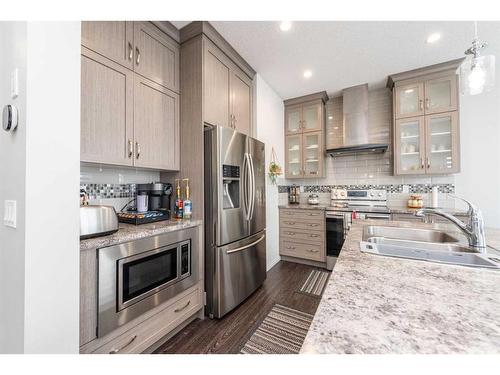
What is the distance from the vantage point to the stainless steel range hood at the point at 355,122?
302 centimetres

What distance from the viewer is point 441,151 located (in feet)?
8.55

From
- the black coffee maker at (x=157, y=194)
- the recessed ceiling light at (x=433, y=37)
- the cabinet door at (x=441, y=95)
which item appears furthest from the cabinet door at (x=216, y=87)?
the cabinet door at (x=441, y=95)

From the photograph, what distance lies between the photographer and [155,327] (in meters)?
1.38

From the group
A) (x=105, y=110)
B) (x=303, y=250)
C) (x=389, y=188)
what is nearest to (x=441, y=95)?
(x=389, y=188)

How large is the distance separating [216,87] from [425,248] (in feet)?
6.61

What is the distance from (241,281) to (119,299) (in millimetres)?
1090

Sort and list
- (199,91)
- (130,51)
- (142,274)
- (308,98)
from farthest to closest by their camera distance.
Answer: (308,98) → (199,91) → (130,51) → (142,274)

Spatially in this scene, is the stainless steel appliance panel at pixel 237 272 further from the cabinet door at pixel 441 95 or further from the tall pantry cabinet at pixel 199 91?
A: the cabinet door at pixel 441 95

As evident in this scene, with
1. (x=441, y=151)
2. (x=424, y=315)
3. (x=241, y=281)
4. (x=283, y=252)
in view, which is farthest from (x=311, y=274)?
(x=424, y=315)

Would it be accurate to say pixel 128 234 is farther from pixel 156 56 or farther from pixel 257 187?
pixel 156 56

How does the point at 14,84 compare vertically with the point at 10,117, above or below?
above

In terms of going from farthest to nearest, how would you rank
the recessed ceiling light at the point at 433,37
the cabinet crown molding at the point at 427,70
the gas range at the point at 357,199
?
the gas range at the point at 357,199 < the cabinet crown molding at the point at 427,70 < the recessed ceiling light at the point at 433,37

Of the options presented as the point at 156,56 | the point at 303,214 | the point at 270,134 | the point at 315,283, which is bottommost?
the point at 315,283
